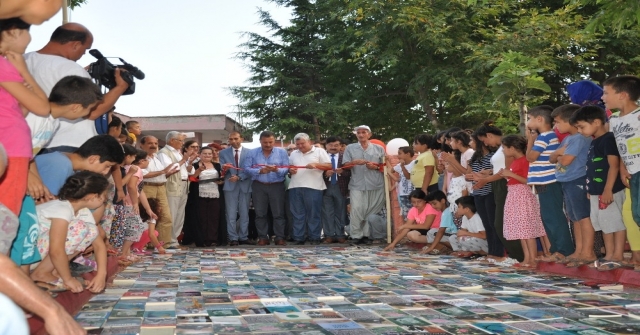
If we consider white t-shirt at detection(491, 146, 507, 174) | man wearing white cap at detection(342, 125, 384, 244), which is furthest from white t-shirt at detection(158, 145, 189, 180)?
white t-shirt at detection(491, 146, 507, 174)

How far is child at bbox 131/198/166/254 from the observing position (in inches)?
385

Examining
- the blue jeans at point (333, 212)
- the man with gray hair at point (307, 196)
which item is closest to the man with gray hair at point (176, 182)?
the man with gray hair at point (307, 196)

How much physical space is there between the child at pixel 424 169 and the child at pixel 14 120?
7.46 meters

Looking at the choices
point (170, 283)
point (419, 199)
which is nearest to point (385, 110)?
point (419, 199)

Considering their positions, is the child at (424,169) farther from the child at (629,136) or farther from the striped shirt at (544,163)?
the child at (629,136)

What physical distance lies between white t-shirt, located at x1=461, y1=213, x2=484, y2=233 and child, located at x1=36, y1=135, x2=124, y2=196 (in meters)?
4.88

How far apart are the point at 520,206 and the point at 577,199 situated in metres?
0.99

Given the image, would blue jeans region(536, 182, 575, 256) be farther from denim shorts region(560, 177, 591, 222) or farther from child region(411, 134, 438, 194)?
child region(411, 134, 438, 194)

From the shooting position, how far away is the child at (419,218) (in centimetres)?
1052

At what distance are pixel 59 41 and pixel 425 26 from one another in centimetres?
1722

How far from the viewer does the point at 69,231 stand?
5324 mm

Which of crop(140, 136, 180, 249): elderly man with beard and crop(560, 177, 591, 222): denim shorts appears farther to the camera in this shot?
crop(140, 136, 180, 249): elderly man with beard

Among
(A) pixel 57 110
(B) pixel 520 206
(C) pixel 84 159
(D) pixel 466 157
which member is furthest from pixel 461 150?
(A) pixel 57 110

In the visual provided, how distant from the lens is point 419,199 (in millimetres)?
10547
